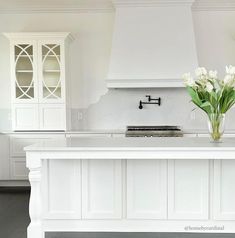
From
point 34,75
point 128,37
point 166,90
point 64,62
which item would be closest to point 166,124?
point 166,90

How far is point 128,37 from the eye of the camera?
187 inches

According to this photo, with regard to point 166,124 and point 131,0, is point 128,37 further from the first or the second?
point 166,124

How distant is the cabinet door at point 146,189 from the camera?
2727 mm

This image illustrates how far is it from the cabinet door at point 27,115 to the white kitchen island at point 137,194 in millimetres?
2136

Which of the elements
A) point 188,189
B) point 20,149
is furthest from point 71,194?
point 20,149

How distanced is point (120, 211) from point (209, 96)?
1227mm

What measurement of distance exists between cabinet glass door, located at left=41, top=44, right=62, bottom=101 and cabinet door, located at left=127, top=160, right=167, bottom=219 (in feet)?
7.81

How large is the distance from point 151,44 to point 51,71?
5.03 feet

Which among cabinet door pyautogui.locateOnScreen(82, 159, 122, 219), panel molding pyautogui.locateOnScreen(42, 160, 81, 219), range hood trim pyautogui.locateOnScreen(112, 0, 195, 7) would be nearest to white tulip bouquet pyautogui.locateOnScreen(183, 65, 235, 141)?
cabinet door pyautogui.locateOnScreen(82, 159, 122, 219)

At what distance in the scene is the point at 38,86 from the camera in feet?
15.5

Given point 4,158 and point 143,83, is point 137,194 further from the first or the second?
point 4,158

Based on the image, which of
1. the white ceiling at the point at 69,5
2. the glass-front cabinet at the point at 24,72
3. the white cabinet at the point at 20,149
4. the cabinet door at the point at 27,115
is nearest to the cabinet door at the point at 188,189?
the white cabinet at the point at 20,149

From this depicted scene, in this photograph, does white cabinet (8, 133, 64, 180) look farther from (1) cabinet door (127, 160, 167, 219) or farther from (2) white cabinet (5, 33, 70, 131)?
(1) cabinet door (127, 160, 167, 219)

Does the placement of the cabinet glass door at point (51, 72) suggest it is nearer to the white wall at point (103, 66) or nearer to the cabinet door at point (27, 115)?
the cabinet door at point (27, 115)
